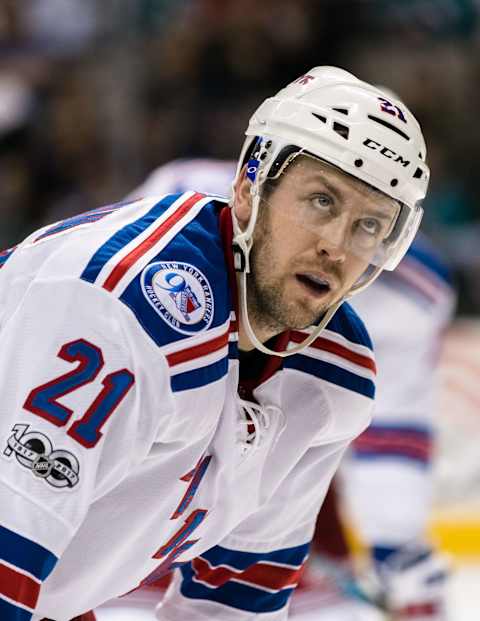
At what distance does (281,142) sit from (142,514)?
0.57 m

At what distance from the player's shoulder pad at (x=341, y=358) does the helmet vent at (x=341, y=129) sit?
1.13 feet

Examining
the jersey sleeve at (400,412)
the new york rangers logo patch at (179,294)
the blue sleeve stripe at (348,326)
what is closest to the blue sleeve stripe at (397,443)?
the jersey sleeve at (400,412)

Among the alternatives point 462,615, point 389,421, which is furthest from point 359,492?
point 462,615

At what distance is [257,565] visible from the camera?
239 cm

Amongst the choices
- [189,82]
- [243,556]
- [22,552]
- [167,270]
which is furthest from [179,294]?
[189,82]

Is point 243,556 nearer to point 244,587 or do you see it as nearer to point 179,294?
point 244,587

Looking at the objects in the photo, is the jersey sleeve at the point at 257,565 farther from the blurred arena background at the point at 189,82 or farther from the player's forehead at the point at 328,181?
the blurred arena background at the point at 189,82

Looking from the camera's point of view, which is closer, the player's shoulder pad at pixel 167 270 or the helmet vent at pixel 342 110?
the player's shoulder pad at pixel 167 270

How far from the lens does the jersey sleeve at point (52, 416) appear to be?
1.74m

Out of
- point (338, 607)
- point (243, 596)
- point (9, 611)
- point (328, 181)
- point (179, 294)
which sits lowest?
Result: point (338, 607)

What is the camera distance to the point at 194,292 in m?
1.86

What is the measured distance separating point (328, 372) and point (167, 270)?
456 millimetres

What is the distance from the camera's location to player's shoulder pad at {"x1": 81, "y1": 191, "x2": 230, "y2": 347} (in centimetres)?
179

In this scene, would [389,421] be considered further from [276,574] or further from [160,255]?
[160,255]
